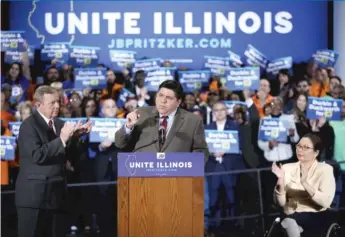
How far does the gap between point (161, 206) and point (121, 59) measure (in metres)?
3.89

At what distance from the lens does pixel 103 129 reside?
820cm

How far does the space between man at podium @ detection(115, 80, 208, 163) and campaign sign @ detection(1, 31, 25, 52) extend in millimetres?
3519

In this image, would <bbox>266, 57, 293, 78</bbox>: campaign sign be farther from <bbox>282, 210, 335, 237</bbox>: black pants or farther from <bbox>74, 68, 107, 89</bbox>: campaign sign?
<bbox>282, 210, 335, 237</bbox>: black pants

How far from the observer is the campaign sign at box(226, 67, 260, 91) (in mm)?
8344

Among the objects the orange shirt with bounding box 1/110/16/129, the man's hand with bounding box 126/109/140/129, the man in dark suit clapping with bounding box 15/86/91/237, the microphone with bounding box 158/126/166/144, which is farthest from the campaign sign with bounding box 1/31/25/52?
the man's hand with bounding box 126/109/140/129

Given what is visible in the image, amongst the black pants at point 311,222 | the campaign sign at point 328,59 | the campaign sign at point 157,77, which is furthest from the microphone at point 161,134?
the campaign sign at point 328,59

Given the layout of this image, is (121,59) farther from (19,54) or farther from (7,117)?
(7,117)

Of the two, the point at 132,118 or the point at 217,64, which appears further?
the point at 217,64

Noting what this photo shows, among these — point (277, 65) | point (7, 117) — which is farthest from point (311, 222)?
point (7, 117)

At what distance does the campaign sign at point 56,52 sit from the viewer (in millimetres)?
8477

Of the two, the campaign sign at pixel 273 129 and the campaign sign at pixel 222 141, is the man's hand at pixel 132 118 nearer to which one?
the campaign sign at pixel 222 141

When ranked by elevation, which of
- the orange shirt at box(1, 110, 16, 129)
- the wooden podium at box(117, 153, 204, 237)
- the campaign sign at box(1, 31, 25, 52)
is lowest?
the wooden podium at box(117, 153, 204, 237)

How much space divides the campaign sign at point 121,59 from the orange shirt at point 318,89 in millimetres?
2073

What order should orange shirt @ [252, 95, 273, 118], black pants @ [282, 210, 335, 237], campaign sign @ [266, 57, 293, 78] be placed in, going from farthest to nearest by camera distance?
campaign sign @ [266, 57, 293, 78]
orange shirt @ [252, 95, 273, 118]
black pants @ [282, 210, 335, 237]
